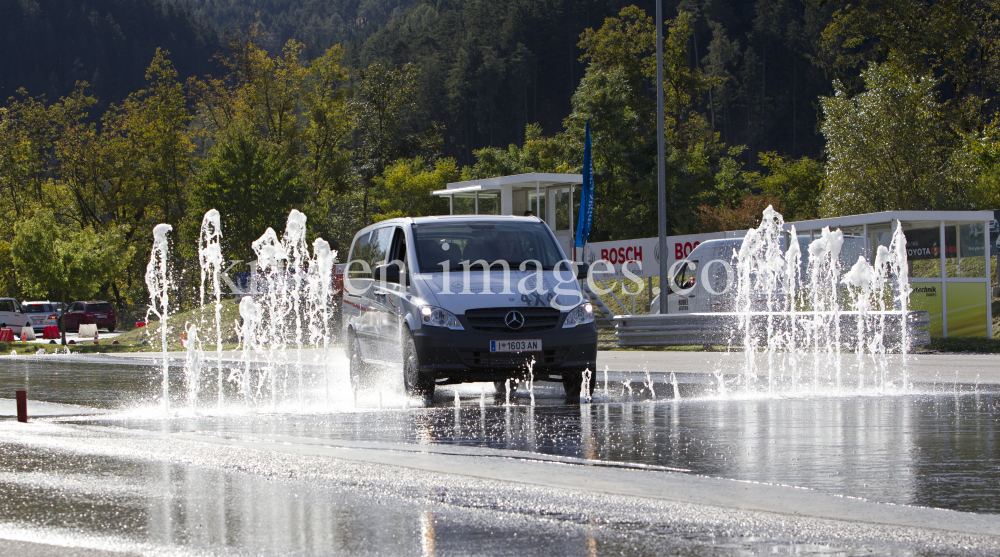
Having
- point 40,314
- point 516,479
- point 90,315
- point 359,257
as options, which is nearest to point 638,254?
point 359,257

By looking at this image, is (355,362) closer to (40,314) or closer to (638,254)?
(638,254)

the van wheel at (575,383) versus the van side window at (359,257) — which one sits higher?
the van side window at (359,257)

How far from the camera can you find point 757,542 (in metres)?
4.92

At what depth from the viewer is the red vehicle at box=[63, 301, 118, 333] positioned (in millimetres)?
53688

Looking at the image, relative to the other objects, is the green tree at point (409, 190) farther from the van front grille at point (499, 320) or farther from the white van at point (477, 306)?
the van front grille at point (499, 320)

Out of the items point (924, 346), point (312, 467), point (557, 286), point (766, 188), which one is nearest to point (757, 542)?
point (312, 467)

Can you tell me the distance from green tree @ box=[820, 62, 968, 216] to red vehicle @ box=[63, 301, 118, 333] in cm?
3697

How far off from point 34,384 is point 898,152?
119ft

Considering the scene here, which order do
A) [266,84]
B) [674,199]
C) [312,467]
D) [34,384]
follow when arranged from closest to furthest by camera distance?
[312,467], [34,384], [674,199], [266,84]

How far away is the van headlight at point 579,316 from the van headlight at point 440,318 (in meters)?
1.17

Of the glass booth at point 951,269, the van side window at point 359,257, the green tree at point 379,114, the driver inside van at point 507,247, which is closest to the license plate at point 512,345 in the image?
the driver inside van at point 507,247

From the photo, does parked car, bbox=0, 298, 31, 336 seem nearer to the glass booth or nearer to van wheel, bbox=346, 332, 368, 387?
van wheel, bbox=346, 332, 368, 387

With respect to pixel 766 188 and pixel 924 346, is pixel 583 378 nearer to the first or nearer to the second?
pixel 924 346

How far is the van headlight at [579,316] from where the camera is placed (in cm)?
1121
